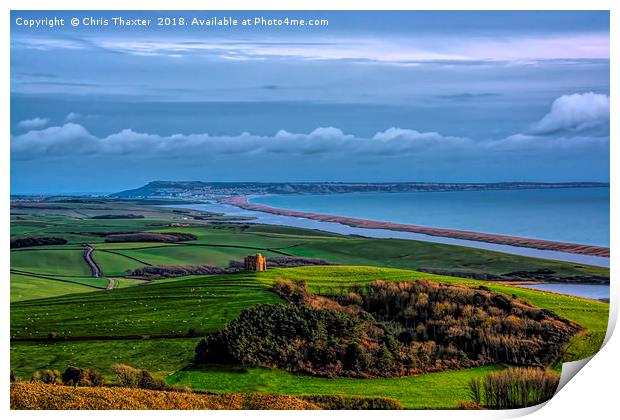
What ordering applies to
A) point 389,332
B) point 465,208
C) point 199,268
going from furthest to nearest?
point 465,208 < point 199,268 < point 389,332

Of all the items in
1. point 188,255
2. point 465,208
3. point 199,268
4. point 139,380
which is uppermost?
point 465,208

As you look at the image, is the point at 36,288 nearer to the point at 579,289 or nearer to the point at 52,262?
the point at 52,262

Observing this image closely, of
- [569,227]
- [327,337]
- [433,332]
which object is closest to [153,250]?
[327,337]

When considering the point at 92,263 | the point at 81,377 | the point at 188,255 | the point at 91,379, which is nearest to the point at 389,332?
the point at 188,255

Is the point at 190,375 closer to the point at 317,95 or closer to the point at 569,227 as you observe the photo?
the point at 317,95

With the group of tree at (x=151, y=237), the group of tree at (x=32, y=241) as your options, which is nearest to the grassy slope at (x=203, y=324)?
the group of tree at (x=151, y=237)

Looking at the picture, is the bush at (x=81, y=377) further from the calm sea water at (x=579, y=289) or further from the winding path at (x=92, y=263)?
the calm sea water at (x=579, y=289)
